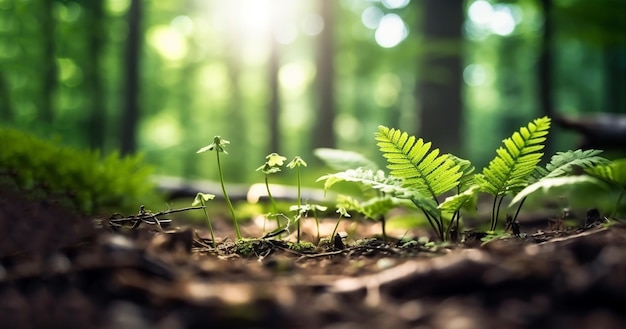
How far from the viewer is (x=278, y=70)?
13.6m

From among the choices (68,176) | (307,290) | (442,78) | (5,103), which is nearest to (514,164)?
(307,290)

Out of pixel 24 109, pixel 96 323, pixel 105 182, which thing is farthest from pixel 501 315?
pixel 24 109

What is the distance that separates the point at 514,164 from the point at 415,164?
0.50 meters

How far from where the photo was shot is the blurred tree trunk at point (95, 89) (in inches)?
438

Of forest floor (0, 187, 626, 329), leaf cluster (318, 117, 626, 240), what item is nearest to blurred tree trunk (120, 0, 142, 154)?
leaf cluster (318, 117, 626, 240)

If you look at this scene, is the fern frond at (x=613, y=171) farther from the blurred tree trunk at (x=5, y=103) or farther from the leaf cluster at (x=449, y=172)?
the blurred tree trunk at (x=5, y=103)

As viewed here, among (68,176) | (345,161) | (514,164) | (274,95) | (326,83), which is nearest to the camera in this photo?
(514,164)

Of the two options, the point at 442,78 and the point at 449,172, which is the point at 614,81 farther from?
the point at 449,172

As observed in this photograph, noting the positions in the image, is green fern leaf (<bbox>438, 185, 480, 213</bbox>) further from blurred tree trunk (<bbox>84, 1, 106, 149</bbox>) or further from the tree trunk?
the tree trunk

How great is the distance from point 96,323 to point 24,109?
1761cm

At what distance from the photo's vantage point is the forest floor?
131 cm

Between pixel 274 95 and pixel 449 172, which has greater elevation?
pixel 274 95

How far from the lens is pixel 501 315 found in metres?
1.34

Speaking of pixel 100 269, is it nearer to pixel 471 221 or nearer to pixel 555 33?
pixel 471 221
